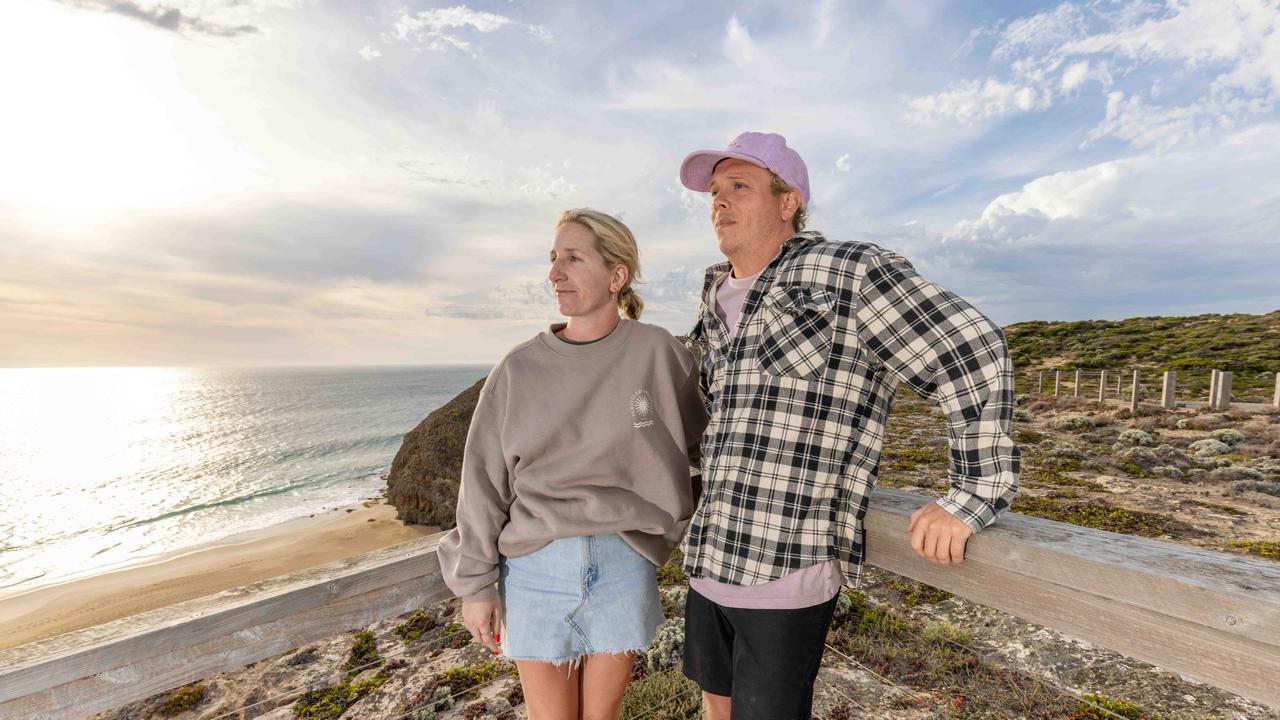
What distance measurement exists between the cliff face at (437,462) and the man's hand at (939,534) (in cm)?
1082

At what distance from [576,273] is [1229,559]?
73.2 inches

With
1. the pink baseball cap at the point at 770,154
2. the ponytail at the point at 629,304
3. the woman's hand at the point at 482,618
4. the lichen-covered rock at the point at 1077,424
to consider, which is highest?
the pink baseball cap at the point at 770,154

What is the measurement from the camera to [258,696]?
4.89m

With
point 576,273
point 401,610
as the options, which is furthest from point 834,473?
point 401,610

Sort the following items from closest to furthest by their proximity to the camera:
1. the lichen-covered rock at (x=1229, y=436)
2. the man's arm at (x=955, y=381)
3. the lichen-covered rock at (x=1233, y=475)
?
1. the man's arm at (x=955, y=381)
2. the lichen-covered rock at (x=1233, y=475)
3. the lichen-covered rock at (x=1229, y=436)

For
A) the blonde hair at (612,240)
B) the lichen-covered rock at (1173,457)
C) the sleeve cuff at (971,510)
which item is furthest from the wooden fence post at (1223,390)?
the blonde hair at (612,240)

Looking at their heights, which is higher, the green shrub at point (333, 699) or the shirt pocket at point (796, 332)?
the shirt pocket at point (796, 332)

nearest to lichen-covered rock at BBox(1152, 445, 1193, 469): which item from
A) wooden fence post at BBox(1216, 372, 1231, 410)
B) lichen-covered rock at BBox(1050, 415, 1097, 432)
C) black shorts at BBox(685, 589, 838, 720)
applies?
lichen-covered rock at BBox(1050, 415, 1097, 432)

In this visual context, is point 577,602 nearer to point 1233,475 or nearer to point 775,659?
point 775,659

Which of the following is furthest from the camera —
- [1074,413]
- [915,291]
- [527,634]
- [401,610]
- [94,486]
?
[94,486]

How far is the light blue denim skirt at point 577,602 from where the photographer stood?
6.15 ft

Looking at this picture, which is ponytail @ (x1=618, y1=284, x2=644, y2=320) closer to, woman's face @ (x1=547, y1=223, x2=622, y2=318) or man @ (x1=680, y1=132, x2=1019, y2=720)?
woman's face @ (x1=547, y1=223, x2=622, y2=318)

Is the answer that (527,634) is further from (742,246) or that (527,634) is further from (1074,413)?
(1074,413)

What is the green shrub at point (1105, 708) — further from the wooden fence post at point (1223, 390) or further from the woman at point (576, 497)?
the wooden fence post at point (1223, 390)
